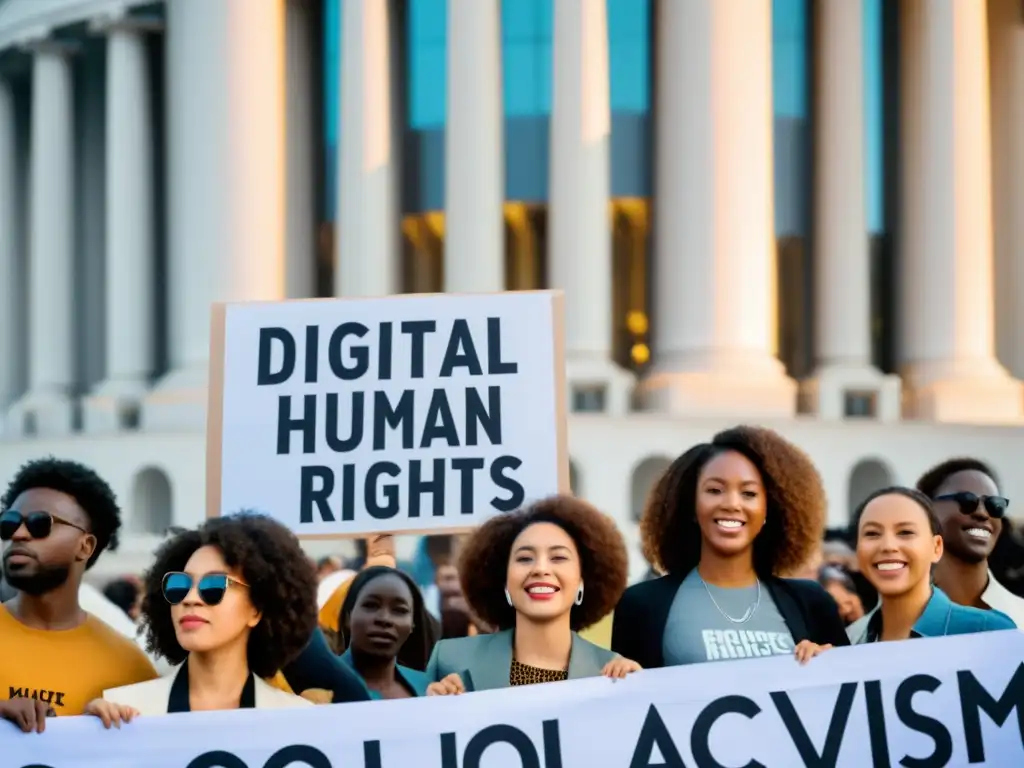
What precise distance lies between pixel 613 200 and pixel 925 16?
1144 centimetres

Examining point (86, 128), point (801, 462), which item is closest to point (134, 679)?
point (801, 462)

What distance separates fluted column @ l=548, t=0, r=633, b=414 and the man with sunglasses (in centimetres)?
3604

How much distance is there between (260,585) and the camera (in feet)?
31.0

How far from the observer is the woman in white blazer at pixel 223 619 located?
9273 mm

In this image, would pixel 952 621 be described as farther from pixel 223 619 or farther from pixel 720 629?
pixel 223 619

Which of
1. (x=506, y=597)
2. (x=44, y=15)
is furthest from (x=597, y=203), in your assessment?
(x=506, y=597)

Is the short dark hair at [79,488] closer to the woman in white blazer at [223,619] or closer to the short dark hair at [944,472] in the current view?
the woman in white blazer at [223,619]

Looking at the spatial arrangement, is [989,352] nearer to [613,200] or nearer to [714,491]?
[613,200]

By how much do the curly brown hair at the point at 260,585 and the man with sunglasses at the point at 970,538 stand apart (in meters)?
4.90

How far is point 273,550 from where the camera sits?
9602mm

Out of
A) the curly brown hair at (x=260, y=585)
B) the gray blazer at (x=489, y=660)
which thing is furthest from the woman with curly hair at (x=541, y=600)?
the curly brown hair at (x=260, y=585)

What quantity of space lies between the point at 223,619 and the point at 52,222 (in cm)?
5257

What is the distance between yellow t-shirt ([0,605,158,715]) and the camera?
30.8 feet

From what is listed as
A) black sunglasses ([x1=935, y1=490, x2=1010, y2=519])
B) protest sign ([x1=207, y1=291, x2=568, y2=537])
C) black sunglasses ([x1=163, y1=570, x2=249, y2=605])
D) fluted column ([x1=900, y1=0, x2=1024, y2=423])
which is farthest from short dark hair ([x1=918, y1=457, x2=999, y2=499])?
fluted column ([x1=900, y1=0, x2=1024, y2=423])
